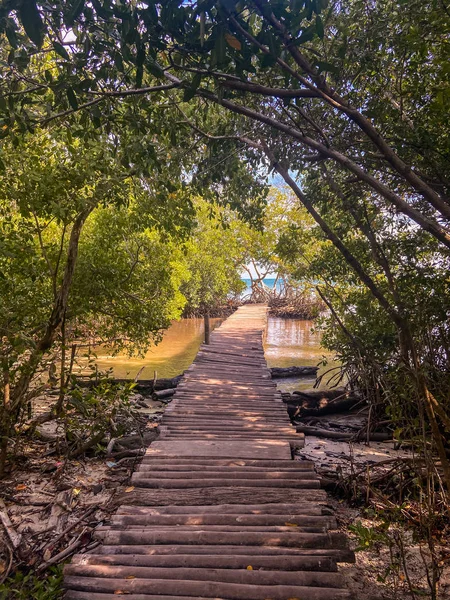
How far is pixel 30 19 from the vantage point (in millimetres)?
1572

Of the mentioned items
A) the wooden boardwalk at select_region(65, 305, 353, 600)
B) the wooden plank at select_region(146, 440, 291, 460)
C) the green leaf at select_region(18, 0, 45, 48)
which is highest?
the green leaf at select_region(18, 0, 45, 48)

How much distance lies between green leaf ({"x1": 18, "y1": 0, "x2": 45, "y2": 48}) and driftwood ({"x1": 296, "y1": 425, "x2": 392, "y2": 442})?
6.19 metres

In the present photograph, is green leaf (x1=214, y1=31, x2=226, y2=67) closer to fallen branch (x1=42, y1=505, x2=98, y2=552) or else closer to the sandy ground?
the sandy ground

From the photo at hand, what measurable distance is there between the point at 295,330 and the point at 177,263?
9.31 metres

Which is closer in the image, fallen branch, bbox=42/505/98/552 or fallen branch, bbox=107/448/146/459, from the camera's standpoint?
fallen branch, bbox=42/505/98/552

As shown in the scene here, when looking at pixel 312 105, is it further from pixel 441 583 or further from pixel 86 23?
pixel 441 583

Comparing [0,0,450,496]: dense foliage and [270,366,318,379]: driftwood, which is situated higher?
[0,0,450,496]: dense foliage


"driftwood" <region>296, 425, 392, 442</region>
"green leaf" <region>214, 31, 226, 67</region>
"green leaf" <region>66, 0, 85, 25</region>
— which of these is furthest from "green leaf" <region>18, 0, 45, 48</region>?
"driftwood" <region>296, 425, 392, 442</region>

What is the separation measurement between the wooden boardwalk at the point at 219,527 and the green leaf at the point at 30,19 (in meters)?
2.70

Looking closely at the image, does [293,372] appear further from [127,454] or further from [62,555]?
[62,555]

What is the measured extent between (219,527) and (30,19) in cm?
300

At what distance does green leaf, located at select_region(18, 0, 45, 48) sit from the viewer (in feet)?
5.09

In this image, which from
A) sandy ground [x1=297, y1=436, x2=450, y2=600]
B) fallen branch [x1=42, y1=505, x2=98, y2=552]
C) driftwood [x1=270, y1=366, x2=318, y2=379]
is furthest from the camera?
driftwood [x1=270, y1=366, x2=318, y2=379]

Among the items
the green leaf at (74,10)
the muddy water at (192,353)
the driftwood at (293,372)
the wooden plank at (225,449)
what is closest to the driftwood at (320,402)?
the muddy water at (192,353)
